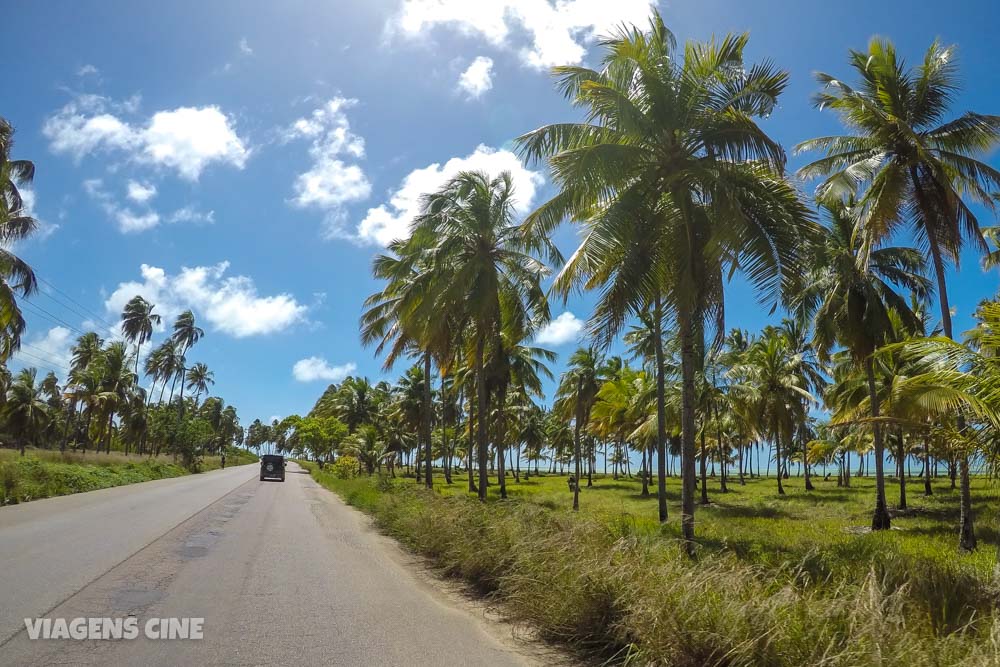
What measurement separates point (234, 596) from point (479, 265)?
41.0ft

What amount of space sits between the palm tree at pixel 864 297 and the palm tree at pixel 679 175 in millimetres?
11021

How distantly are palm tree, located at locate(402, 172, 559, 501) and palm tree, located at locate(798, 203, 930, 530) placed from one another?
10295 mm

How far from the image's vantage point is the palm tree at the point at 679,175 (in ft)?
34.6

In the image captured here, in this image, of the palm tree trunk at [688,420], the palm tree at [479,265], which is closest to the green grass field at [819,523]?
the palm tree trunk at [688,420]

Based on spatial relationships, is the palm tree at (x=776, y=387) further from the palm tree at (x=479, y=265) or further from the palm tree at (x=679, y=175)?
the palm tree at (x=679, y=175)

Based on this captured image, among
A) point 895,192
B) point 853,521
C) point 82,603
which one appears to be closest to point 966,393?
point 895,192

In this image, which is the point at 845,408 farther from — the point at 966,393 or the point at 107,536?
the point at 107,536

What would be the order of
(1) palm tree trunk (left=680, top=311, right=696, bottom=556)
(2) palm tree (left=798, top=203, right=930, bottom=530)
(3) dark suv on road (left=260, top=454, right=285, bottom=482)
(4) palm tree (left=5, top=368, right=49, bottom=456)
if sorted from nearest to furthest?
(1) palm tree trunk (left=680, top=311, right=696, bottom=556) → (2) palm tree (left=798, top=203, right=930, bottom=530) → (3) dark suv on road (left=260, top=454, right=285, bottom=482) → (4) palm tree (left=5, top=368, right=49, bottom=456)

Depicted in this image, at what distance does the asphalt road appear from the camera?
502cm

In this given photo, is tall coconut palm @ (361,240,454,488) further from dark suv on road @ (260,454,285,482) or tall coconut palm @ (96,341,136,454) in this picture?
tall coconut palm @ (96,341,136,454)

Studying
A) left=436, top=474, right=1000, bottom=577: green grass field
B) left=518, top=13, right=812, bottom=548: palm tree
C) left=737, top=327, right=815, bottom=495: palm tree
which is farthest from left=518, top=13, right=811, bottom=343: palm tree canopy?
left=737, top=327, right=815, bottom=495: palm tree

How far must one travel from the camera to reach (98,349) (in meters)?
62.1

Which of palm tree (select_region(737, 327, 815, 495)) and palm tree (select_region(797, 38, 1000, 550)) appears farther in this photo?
palm tree (select_region(737, 327, 815, 495))

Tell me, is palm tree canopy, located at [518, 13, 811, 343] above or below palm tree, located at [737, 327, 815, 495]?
above
